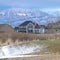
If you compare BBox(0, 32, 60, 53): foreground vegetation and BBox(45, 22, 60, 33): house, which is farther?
BBox(45, 22, 60, 33): house

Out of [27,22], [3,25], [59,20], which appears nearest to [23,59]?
[3,25]

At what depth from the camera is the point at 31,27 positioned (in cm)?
5978

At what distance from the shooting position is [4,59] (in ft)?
39.5

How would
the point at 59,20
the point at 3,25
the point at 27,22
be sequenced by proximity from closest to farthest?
the point at 3,25
the point at 27,22
the point at 59,20

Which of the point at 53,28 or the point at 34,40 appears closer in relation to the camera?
the point at 34,40

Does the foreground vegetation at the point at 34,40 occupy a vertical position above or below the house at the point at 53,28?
below

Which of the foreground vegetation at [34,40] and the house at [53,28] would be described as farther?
the house at [53,28]

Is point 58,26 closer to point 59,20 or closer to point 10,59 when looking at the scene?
point 59,20

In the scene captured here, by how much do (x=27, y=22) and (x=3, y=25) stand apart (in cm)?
726

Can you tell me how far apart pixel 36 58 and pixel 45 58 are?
0.37 metres

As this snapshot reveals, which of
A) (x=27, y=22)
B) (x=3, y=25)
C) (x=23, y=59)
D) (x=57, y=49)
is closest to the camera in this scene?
(x=23, y=59)

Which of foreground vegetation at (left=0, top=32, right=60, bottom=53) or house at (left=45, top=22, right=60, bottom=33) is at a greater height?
house at (left=45, top=22, right=60, bottom=33)

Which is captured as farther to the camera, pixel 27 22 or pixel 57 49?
pixel 27 22

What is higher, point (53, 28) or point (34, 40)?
point (53, 28)
